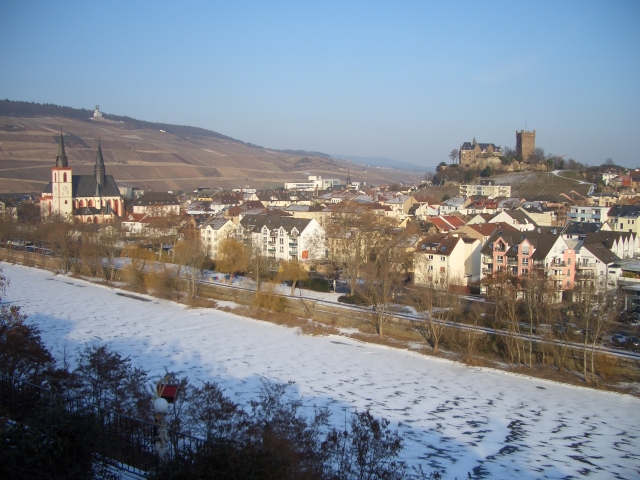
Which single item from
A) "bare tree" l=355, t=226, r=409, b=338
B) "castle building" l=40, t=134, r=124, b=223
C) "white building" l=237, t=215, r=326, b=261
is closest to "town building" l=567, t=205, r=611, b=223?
"bare tree" l=355, t=226, r=409, b=338

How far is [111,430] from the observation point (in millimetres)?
6688

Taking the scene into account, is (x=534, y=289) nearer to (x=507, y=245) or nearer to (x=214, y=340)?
(x=507, y=245)

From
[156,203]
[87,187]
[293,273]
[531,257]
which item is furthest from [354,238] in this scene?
[87,187]

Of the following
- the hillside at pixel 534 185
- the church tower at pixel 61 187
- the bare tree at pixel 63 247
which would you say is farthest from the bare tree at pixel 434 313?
the hillside at pixel 534 185

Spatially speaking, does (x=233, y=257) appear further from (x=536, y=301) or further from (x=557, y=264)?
(x=536, y=301)

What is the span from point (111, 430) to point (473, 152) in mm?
70898

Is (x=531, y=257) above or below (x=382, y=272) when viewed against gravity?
above

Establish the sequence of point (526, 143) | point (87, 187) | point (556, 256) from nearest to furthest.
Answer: point (556, 256), point (87, 187), point (526, 143)

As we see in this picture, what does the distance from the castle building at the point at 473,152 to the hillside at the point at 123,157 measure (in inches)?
1910

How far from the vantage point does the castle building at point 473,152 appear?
238 ft

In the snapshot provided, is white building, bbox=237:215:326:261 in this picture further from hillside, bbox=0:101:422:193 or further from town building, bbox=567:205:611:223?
hillside, bbox=0:101:422:193

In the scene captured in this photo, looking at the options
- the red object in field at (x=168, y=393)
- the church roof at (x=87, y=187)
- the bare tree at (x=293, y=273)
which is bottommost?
the bare tree at (x=293, y=273)

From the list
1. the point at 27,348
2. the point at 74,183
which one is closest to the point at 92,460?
the point at 27,348

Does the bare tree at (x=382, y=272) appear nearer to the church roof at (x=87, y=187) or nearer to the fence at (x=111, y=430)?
the fence at (x=111, y=430)
